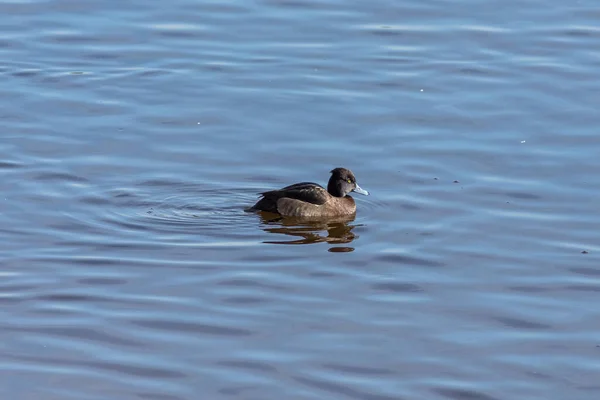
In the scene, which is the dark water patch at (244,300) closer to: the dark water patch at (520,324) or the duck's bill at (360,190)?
the dark water patch at (520,324)

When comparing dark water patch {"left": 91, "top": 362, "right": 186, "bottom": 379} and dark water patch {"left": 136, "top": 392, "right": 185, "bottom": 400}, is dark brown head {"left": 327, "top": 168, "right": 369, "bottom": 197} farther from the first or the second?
dark water patch {"left": 136, "top": 392, "right": 185, "bottom": 400}

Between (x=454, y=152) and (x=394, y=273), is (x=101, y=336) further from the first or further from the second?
(x=454, y=152)

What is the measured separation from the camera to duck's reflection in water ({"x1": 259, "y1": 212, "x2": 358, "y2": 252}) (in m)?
12.7

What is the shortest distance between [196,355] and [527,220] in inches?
185

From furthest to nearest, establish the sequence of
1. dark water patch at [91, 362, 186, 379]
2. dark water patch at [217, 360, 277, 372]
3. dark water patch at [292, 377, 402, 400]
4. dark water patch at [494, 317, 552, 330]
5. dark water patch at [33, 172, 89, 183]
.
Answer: dark water patch at [33, 172, 89, 183]
dark water patch at [494, 317, 552, 330]
dark water patch at [217, 360, 277, 372]
dark water patch at [91, 362, 186, 379]
dark water patch at [292, 377, 402, 400]

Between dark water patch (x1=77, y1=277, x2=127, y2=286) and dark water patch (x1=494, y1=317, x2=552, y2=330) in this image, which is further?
→ dark water patch (x1=77, y1=277, x2=127, y2=286)

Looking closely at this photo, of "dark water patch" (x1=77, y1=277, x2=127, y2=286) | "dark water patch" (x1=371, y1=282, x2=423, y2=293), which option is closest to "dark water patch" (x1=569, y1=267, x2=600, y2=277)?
"dark water patch" (x1=371, y1=282, x2=423, y2=293)

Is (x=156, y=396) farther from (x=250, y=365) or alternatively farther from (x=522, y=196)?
(x=522, y=196)

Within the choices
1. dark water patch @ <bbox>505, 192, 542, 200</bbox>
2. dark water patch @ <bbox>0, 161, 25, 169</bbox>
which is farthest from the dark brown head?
dark water patch @ <bbox>0, 161, 25, 169</bbox>

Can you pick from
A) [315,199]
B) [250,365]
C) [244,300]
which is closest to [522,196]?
[315,199]

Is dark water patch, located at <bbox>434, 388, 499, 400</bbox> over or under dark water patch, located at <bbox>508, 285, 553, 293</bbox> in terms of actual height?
under

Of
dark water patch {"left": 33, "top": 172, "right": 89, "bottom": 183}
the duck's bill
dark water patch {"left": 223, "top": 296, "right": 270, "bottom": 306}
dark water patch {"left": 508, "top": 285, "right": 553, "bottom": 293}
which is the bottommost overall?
dark water patch {"left": 223, "top": 296, "right": 270, "bottom": 306}

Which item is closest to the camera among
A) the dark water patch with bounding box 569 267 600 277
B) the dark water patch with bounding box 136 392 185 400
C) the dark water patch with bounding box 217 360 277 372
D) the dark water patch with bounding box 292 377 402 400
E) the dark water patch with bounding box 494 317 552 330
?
the dark water patch with bounding box 136 392 185 400

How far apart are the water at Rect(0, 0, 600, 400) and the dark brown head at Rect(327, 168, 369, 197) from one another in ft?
0.87
